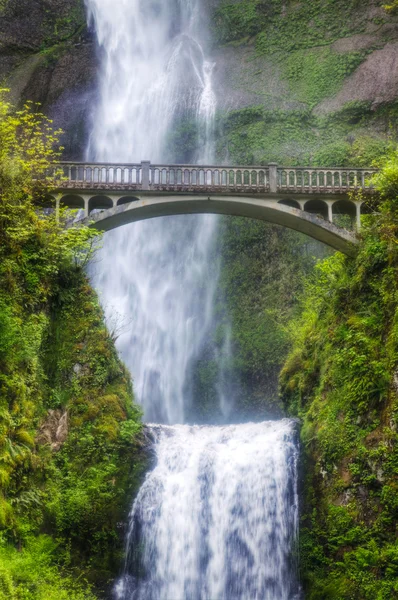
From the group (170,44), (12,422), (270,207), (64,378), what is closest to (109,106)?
(170,44)

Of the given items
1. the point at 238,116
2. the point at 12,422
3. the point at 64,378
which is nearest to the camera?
the point at 12,422

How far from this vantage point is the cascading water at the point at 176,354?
51.9 feet

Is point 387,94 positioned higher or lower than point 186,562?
higher

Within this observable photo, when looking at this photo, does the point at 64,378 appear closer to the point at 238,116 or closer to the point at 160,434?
the point at 160,434

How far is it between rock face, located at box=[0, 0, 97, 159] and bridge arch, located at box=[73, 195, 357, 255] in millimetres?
16439

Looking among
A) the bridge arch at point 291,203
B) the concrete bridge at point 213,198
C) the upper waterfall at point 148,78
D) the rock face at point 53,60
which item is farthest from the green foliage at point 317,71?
the bridge arch at point 291,203

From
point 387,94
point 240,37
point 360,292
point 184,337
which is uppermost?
point 240,37

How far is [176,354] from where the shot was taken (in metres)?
31.2

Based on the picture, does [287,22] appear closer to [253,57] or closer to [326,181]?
[253,57]

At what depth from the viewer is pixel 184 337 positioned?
31.9 meters

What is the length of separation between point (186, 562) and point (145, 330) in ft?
53.2

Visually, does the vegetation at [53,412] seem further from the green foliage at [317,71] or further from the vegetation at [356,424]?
the green foliage at [317,71]

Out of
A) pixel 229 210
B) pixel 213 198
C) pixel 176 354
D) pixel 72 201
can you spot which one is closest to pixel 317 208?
pixel 229 210

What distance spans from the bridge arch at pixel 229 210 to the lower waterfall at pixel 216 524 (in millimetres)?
5844
